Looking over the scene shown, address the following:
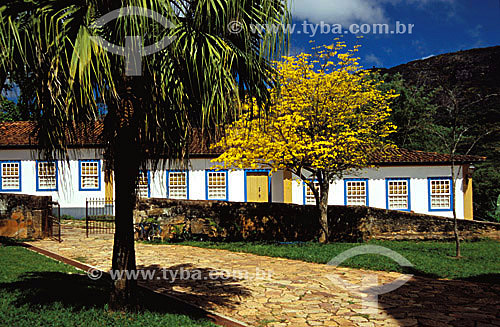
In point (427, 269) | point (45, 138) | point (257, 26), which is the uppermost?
point (257, 26)

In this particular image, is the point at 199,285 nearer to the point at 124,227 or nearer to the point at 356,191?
the point at 124,227

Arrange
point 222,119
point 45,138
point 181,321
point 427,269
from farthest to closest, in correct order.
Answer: point 427,269 < point 181,321 < point 45,138 < point 222,119

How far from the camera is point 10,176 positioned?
74.3 ft

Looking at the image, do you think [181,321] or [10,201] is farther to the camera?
[10,201]

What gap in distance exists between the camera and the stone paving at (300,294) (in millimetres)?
6781

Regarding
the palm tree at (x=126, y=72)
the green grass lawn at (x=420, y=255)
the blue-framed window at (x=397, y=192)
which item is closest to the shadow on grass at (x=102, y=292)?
the palm tree at (x=126, y=72)

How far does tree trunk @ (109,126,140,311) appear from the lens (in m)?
6.27

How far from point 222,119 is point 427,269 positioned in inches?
297

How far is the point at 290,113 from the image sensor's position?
14445 millimetres

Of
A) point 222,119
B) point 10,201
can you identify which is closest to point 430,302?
point 222,119

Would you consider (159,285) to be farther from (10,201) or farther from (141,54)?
(10,201)

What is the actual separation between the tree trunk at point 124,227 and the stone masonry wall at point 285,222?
9.32 m

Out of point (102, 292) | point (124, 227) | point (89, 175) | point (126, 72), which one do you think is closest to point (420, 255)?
point (102, 292)

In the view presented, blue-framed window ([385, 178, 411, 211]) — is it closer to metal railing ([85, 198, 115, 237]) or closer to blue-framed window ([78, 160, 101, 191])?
metal railing ([85, 198, 115, 237])
